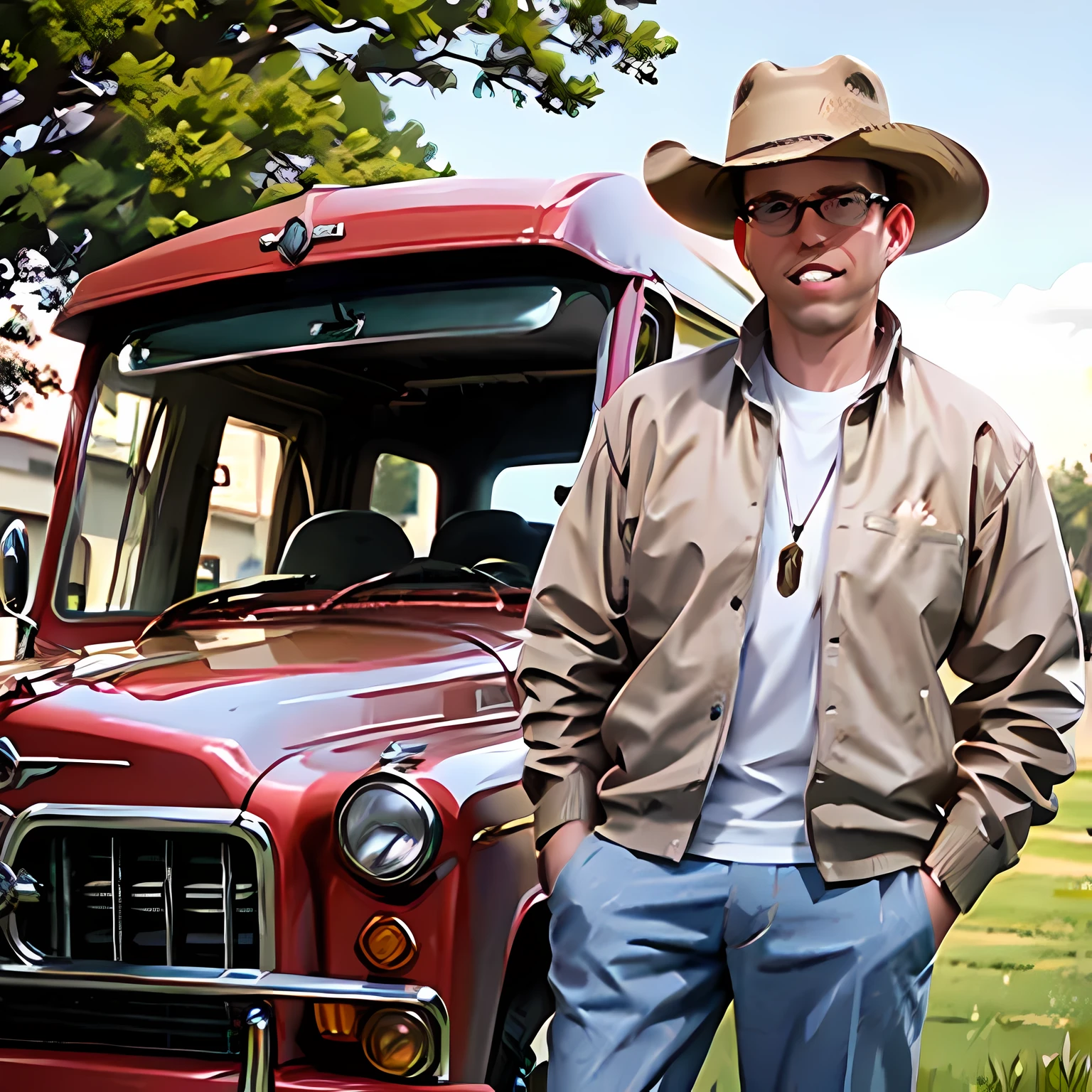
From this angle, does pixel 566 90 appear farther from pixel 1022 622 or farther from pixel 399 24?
pixel 1022 622

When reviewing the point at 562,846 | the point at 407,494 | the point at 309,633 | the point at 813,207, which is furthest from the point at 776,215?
the point at 407,494

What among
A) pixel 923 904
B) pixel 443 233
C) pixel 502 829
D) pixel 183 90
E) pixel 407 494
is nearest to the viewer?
pixel 923 904

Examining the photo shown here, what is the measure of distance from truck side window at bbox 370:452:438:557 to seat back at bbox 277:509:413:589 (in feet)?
0.15

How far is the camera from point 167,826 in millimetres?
2619

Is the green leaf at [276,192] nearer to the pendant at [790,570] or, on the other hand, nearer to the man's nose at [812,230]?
the man's nose at [812,230]

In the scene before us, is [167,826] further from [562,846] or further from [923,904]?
[923,904]

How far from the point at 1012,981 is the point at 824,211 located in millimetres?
4863

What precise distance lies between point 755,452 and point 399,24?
7993mm

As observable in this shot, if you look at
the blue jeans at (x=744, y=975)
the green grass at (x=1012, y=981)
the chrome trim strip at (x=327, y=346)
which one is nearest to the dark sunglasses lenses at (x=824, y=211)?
the blue jeans at (x=744, y=975)

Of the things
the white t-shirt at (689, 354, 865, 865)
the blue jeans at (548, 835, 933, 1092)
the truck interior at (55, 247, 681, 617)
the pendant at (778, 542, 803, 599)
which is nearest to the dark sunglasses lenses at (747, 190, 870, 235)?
the white t-shirt at (689, 354, 865, 865)

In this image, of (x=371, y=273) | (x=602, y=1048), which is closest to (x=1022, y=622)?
(x=602, y=1048)

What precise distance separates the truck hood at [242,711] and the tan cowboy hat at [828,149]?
1175 millimetres

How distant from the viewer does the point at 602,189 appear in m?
3.61

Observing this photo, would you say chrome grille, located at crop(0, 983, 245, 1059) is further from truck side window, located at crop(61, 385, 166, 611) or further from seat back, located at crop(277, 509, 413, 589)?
truck side window, located at crop(61, 385, 166, 611)
